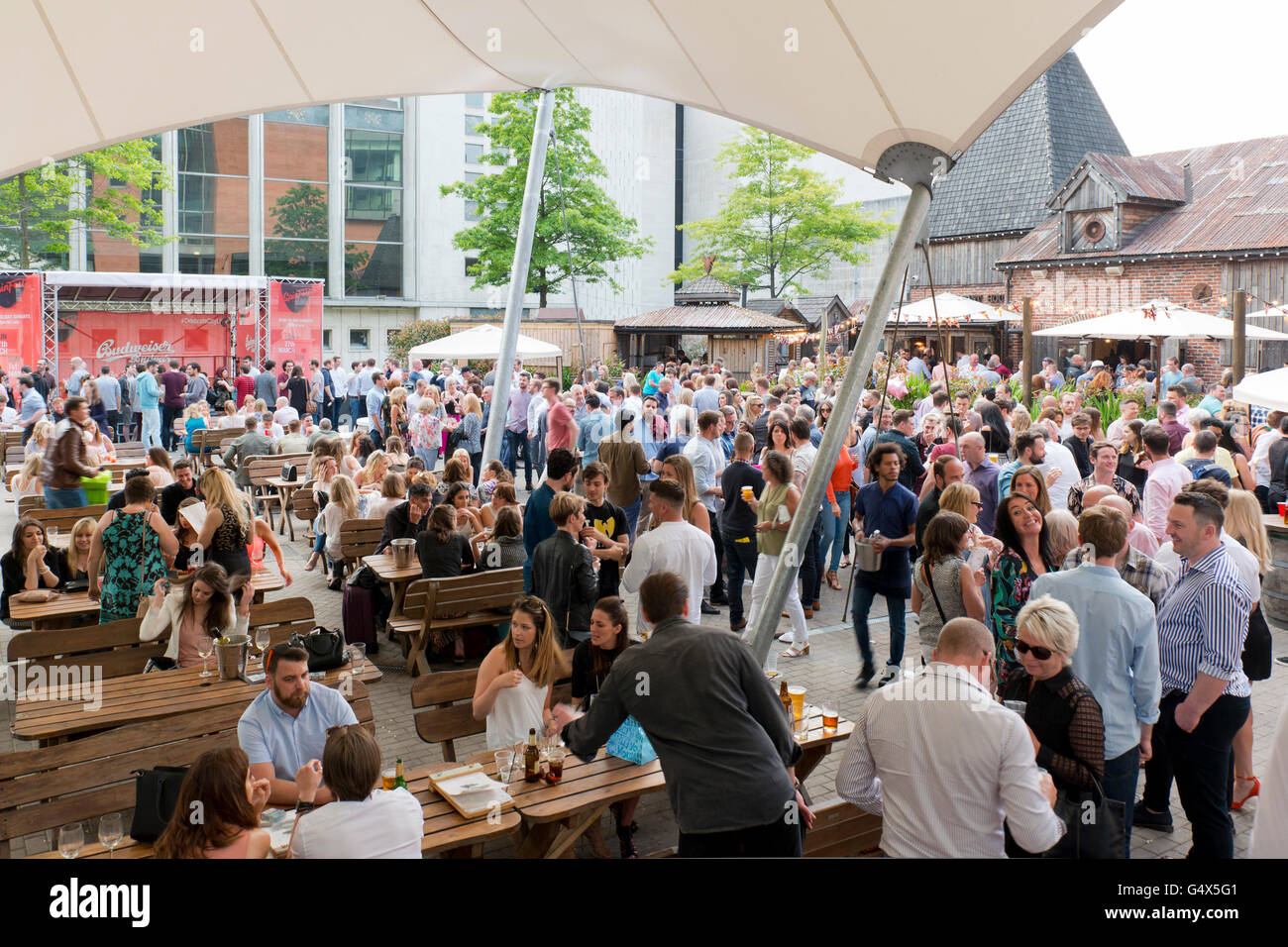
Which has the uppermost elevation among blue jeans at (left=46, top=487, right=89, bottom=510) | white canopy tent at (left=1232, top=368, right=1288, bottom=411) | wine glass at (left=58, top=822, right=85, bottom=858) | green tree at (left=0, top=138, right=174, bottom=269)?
green tree at (left=0, top=138, right=174, bottom=269)

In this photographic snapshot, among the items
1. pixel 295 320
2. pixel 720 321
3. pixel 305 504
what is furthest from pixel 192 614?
pixel 295 320

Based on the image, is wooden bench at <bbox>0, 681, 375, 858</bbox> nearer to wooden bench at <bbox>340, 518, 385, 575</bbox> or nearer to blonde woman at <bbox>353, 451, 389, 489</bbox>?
wooden bench at <bbox>340, 518, 385, 575</bbox>

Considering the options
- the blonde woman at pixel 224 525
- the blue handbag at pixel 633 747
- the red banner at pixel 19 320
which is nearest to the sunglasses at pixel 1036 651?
the blue handbag at pixel 633 747

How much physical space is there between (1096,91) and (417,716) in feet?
138

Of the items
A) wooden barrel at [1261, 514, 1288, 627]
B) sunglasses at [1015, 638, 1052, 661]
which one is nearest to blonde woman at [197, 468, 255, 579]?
sunglasses at [1015, 638, 1052, 661]

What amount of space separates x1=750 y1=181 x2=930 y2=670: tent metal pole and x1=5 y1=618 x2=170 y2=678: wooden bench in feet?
13.1

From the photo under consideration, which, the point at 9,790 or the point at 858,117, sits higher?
the point at 858,117

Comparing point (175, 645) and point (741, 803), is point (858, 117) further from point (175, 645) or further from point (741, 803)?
point (175, 645)

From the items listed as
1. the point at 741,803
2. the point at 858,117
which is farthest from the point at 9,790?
the point at 858,117

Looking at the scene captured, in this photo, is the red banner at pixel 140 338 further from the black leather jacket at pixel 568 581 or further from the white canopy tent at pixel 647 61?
the black leather jacket at pixel 568 581

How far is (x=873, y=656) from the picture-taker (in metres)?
8.37

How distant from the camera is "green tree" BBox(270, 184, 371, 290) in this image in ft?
127

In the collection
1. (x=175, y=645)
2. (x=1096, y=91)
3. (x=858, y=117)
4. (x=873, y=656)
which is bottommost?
(x=873, y=656)

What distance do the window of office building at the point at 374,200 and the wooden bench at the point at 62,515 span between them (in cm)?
3117
